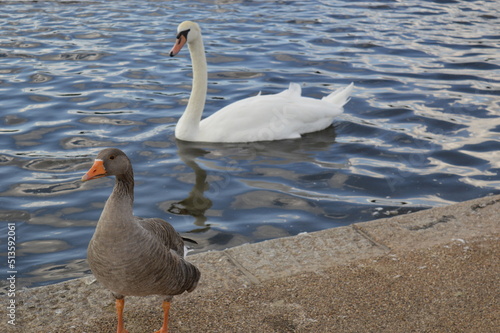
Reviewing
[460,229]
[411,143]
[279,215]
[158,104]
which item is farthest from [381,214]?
[158,104]

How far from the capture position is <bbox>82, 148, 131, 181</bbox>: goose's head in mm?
4078

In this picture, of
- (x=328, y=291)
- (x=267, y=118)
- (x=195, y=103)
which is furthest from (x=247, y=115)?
(x=328, y=291)

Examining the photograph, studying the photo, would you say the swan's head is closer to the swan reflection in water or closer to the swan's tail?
the swan reflection in water

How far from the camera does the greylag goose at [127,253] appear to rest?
3867 mm

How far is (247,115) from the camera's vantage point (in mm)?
9023

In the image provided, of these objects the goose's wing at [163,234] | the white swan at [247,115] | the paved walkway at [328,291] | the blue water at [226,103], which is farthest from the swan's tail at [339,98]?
the goose's wing at [163,234]

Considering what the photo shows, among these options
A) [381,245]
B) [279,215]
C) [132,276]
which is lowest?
[279,215]

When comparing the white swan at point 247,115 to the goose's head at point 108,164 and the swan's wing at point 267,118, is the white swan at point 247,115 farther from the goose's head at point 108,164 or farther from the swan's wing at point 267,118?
the goose's head at point 108,164

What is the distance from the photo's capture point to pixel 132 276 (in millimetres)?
3904

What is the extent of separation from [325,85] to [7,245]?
21.7ft

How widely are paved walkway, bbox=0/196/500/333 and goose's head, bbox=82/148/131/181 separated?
1.01 m

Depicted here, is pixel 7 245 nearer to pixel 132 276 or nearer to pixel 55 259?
pixel 55 259

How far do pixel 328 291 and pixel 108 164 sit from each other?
1.74 meters

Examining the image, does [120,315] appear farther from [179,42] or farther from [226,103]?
[226,103]
